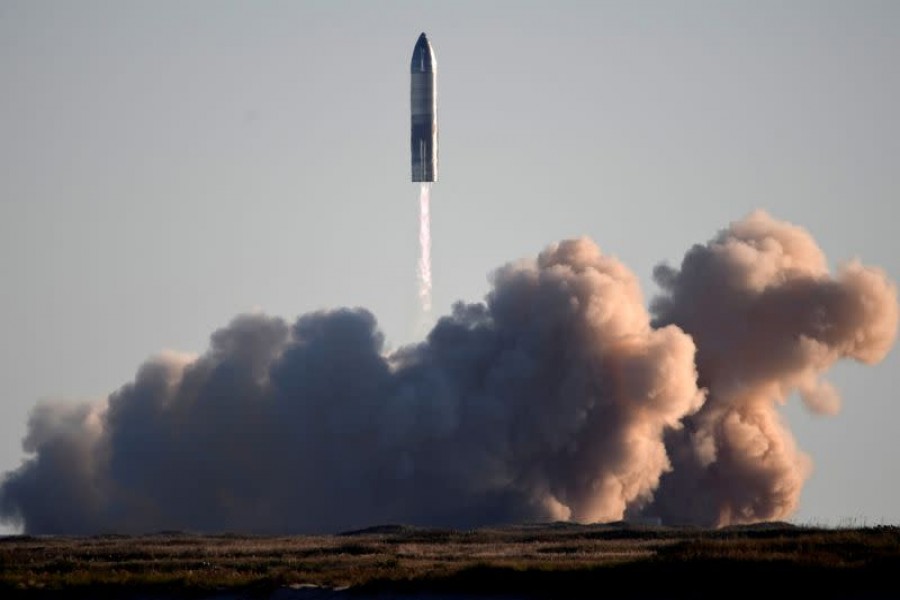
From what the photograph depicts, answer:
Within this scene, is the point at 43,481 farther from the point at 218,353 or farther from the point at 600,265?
the point at 600,265

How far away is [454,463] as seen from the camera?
10900 centimetres

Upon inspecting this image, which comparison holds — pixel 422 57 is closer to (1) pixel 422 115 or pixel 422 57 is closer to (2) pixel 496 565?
(1) pixel 422 115

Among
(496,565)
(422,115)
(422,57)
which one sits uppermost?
(422,57)

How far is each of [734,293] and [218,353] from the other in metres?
24.4

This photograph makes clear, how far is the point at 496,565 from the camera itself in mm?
64375

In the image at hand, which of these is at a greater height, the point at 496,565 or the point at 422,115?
the point at 422,115

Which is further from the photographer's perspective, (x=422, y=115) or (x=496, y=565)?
(x=422, y=115)

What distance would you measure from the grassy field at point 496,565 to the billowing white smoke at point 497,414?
81.3 feet

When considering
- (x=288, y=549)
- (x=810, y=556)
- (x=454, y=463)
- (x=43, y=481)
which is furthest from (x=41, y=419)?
(x=810, y=556)

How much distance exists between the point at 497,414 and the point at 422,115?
545 inches

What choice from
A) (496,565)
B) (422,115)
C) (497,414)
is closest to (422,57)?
(422,115)

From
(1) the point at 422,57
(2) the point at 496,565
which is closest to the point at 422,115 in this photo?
(1) the point at 422,57

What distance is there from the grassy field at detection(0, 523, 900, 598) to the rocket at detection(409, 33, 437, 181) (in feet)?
98.5

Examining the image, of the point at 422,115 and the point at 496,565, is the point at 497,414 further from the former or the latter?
the point at 496,565
